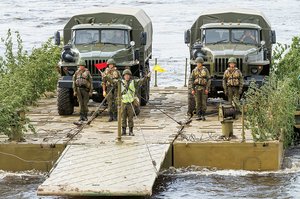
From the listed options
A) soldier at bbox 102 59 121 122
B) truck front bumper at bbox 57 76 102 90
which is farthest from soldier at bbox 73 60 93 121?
truck front bumper at bbox 57 76 102 90

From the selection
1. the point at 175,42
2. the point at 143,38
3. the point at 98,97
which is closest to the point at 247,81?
the point at 143,38

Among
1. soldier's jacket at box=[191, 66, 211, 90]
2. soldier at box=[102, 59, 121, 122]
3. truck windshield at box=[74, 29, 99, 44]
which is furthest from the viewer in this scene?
truck windshield at box=[74, 29, 99, 44]

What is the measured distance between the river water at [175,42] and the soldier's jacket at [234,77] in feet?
6.31

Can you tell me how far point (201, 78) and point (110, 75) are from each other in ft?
6.31

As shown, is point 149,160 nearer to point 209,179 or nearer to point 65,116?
point 209,179

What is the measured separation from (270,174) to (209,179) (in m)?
1.19

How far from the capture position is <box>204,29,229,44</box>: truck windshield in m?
24.5

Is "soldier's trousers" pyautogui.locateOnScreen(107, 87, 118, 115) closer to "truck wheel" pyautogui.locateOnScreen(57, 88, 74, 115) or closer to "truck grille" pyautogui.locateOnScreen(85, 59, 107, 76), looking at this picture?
"truck grille" pyautogui.locateOnScreen(85, 59, 107, 76)

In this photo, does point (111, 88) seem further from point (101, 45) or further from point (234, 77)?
point (234, 77)

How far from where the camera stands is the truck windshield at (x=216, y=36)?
2453cm

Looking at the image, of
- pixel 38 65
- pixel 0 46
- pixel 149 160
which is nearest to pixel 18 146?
pixel 149 160

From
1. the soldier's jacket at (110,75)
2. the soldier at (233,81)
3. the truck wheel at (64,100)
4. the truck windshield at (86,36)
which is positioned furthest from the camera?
the truck windshield at (86,36)

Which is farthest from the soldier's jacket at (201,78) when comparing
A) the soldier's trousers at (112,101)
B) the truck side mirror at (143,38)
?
the truck side mirror at (143,38)

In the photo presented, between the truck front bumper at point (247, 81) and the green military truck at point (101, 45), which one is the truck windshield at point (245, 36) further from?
the green military truck at point (101, 45)
